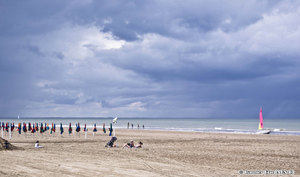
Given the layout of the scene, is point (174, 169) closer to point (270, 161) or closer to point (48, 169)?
point (48, 169)

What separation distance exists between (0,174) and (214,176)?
8023 millimetres

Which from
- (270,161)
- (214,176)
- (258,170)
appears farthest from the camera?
(270,161)

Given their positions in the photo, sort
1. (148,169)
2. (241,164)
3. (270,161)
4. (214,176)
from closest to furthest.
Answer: (214,176)
(148,169)
(241,164)
(270,161)

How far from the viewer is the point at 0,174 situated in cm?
1102

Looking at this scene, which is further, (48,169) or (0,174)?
(48,169)

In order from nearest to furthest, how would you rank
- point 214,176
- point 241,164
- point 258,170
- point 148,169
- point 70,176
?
1. point 70,176
2. point 214,176
3. point 148,169
4. point 258,170
5. point 241,164

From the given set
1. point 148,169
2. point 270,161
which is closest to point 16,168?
point 148,169

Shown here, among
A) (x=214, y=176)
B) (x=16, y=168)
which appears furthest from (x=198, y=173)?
(x=16, y=168)

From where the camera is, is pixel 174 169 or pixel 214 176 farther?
pixel 174 169

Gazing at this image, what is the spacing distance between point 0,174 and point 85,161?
4011 mm

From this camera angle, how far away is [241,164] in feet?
49.2

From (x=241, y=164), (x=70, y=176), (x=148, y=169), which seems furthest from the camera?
(x=241, y=164)

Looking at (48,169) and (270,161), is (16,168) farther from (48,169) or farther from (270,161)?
(270,161)

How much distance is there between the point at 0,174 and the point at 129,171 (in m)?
4.78
